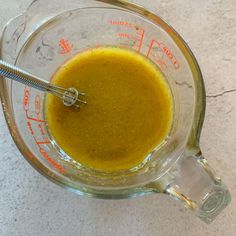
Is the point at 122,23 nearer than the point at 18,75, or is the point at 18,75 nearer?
the point at 18,75

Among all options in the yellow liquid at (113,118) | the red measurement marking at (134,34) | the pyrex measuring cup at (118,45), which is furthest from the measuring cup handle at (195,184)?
the red measurement marking at (134,34)

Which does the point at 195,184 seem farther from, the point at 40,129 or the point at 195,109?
the point at 40,129

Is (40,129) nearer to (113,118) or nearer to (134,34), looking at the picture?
(113,118)

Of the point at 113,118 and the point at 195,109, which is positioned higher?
the point at 195,109

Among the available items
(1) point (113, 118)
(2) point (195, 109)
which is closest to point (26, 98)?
(1) point (113, 118)

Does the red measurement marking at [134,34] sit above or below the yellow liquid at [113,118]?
above

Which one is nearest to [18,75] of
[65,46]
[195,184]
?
[65,46]

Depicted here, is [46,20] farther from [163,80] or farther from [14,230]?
[14,230]

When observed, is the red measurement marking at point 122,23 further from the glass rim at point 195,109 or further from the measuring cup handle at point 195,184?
the measuring cup handle at point 195,184
